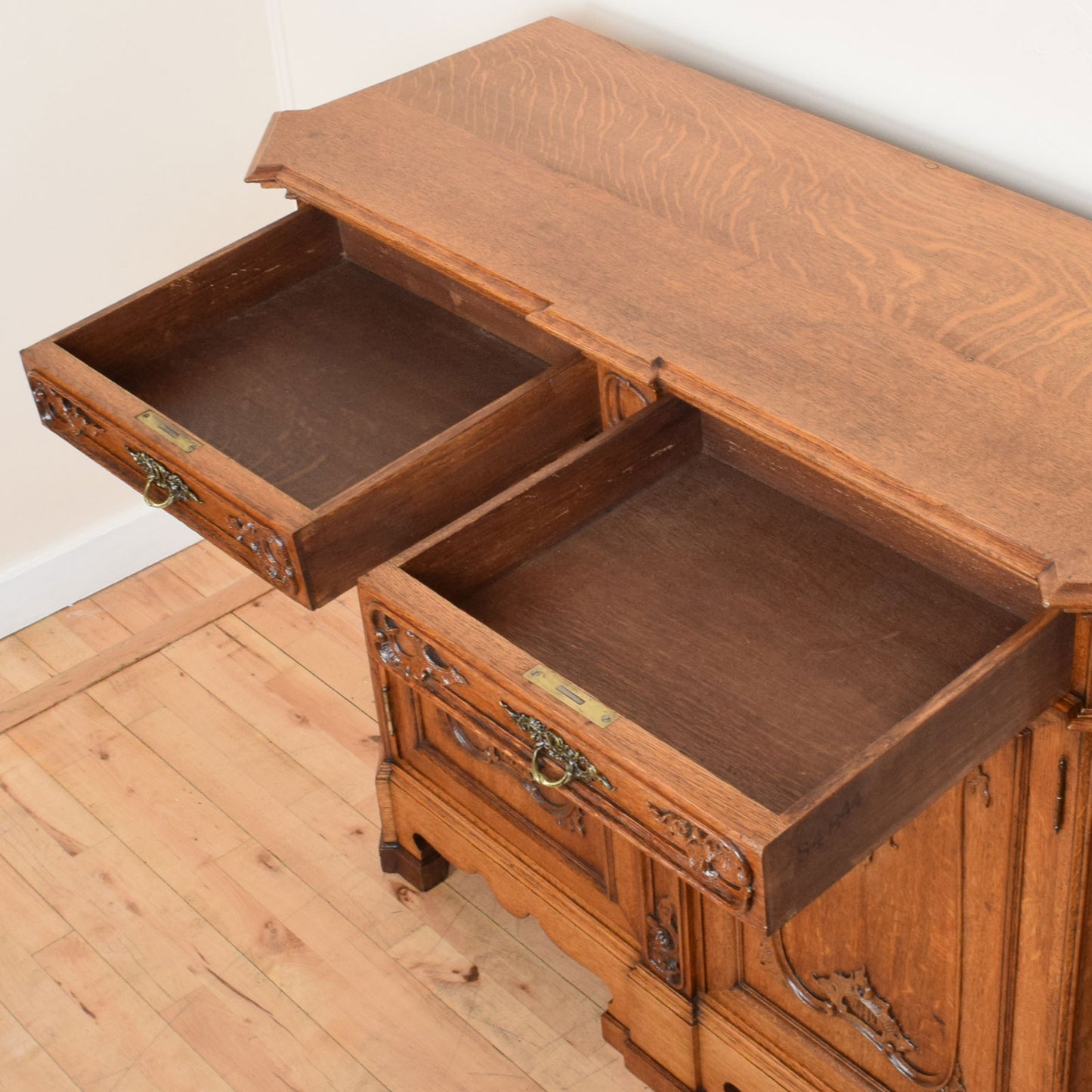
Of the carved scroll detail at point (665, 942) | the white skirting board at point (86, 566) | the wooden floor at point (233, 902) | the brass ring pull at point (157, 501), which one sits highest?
the brass ring pull at point (157, 501)

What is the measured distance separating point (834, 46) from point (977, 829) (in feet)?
3.01

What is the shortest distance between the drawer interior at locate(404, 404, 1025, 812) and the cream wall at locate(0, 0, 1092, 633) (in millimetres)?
529

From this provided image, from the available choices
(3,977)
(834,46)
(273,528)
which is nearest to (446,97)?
(834,46)

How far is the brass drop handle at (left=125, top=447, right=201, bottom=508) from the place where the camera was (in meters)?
1.72

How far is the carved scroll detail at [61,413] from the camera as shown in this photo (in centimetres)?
181

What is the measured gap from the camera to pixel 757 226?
66.3 inches

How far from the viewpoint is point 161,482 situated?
1.74m

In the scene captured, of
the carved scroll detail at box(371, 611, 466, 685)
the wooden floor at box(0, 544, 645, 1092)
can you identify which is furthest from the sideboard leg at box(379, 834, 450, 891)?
the carved scroll detail at box(371, 611, 466, 685)

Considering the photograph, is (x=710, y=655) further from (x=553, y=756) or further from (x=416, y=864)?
(x=416, y=864)

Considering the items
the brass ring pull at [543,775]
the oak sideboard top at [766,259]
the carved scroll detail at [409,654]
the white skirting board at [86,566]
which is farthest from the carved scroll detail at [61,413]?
the white skirting board at [86,566]

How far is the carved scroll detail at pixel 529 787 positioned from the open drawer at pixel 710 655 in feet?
1.21

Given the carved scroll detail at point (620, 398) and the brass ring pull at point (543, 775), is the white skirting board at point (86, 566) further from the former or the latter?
the brass ring pull at point (543, 775)

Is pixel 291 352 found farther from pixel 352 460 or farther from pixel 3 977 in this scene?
pixel 3 977

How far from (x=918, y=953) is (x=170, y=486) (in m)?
0.93
